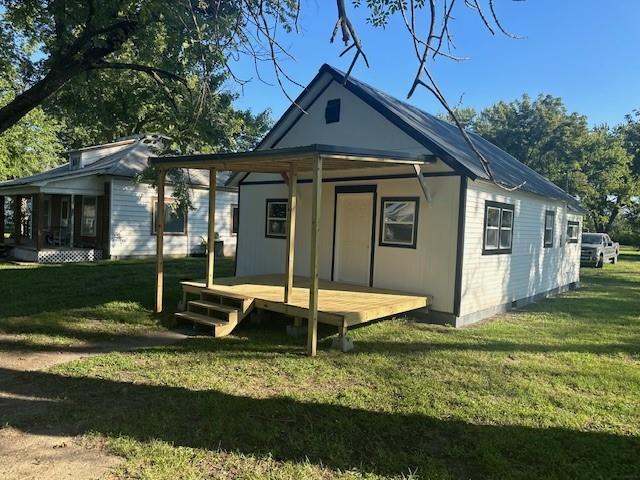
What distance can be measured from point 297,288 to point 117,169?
36.8 ft

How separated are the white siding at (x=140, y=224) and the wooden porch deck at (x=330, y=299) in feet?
30.4

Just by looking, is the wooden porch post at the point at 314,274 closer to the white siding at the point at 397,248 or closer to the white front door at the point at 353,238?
the white siding at the point at 397,248

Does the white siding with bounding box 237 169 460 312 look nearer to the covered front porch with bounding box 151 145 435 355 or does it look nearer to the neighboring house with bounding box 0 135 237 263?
the covered front porch with bounding box 151 145 435 355

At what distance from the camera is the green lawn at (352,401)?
361cm

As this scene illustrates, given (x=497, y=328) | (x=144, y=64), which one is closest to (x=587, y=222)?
(x=497, y=328)

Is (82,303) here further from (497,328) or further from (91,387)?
(497,328)

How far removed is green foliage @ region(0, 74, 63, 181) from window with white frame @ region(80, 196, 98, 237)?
910 centimetres

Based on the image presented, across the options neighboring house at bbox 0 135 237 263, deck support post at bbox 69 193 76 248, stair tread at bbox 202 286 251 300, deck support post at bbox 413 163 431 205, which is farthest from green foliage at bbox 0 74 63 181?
deck support post at bbox 413 163 431 205

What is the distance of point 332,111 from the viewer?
10594 mm

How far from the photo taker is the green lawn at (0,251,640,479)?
3.61 m

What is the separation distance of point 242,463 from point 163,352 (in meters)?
3.20

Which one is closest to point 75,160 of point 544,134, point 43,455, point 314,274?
point 314,274

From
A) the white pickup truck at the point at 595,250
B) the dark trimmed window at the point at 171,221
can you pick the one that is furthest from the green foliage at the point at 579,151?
the dark trimmed window at the point at 171,221

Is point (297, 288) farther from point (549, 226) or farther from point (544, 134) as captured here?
point (544, 134)
